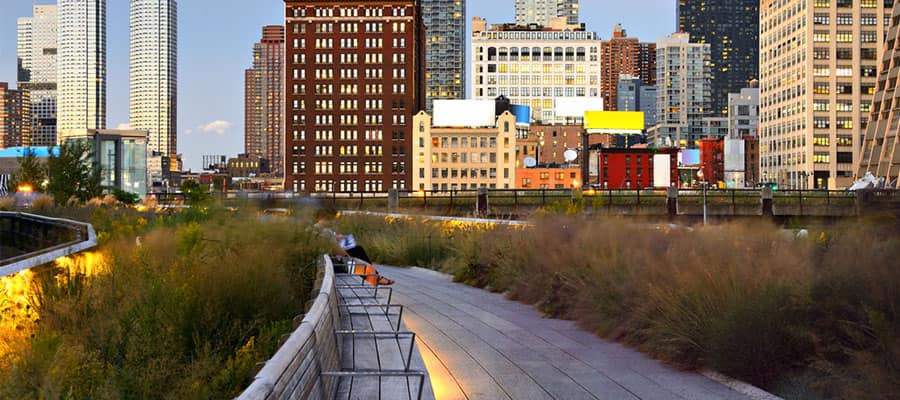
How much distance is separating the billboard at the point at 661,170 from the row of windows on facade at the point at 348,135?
49.7 metres

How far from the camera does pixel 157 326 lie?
6590 millimetres

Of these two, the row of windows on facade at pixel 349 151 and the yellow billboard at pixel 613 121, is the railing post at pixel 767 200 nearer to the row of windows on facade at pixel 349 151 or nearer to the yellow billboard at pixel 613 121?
the row of windows on facade at pixel 349 151

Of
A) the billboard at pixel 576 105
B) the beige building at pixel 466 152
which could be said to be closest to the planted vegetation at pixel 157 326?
the beige building at pixel 466 152

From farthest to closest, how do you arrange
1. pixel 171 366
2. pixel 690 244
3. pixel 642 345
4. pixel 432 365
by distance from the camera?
pixel 690 244, pixel 642 345, pixel 432 365, pixel 171 366

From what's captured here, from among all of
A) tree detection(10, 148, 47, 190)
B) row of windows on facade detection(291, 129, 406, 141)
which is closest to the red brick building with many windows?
row of windows on facade detection(291, 129, 406, 141)

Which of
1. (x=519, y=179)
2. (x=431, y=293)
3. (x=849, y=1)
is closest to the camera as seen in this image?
(x=431, y=293)

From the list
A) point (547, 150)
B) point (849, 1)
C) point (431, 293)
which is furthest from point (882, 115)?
point (431, 293)

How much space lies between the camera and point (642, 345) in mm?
9203

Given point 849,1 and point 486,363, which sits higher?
point 849,1

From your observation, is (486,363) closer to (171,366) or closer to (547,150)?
(171,366)

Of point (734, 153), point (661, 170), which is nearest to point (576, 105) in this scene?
point (661, 170)

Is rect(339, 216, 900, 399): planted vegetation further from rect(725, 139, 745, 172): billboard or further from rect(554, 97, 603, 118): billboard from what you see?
rect(725, 139, 745, 172): billboard

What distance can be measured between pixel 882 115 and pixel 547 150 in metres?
94.9

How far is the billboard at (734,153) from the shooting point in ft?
625
